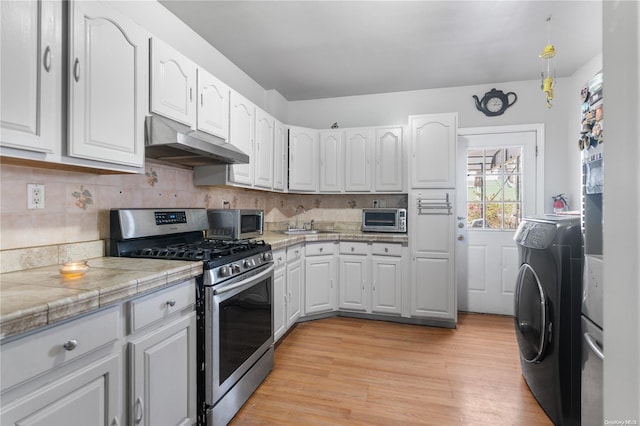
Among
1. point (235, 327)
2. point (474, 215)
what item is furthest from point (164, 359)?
point (474, 215)

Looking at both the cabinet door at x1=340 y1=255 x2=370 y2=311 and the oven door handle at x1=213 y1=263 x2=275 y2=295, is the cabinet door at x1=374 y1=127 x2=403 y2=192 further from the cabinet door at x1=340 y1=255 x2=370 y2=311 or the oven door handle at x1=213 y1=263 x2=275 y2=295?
the oven door handle at x1=213 y1=263 x2=275 y2=295

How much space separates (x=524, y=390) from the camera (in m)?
2.10

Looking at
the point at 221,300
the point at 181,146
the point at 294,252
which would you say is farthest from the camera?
the point at 294,252

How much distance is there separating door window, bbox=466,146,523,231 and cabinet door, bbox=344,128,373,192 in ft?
3.86

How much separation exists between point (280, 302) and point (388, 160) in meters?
1.91

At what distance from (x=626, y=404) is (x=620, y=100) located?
0.40 metres

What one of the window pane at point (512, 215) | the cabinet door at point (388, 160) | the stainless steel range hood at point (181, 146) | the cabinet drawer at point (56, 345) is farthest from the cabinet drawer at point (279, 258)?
the window pane at point (512, 215)

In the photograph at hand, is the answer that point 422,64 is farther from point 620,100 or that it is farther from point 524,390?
point 620,100

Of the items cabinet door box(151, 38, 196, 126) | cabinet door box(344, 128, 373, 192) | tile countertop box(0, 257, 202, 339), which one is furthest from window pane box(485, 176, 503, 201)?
tile countertop box(0, 257, 202, 339)

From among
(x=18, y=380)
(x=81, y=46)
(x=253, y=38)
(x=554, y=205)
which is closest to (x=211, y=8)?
(x=253, y=38)

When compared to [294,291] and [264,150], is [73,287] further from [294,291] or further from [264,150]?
[264,150]

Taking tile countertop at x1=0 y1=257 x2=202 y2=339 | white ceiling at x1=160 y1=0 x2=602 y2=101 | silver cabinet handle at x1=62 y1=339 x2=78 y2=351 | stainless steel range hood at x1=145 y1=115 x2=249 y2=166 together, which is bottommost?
silver cabinet handle at x1=62 y1=339 x2=78 y2=351

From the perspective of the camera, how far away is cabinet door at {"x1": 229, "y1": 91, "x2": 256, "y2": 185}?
8.41 ft

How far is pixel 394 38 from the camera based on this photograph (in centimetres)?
267
